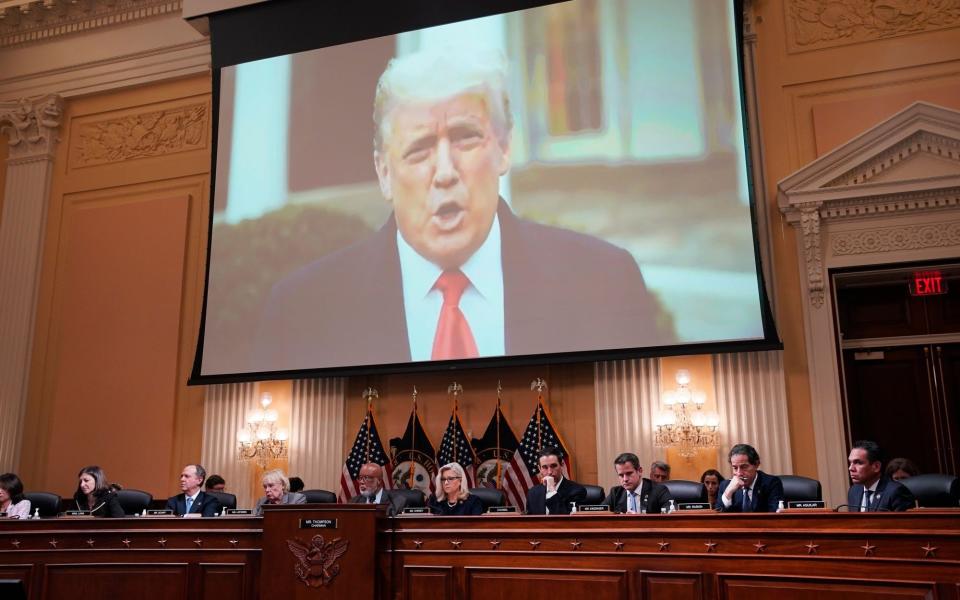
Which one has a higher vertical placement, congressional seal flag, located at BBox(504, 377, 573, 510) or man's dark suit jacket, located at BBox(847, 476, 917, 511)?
congressional seal flag, located at BBox(504, 377, 573, 510)

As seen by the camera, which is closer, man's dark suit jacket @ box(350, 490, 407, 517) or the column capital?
man's dark suit jacket @ box(350, 490, 407, 517)

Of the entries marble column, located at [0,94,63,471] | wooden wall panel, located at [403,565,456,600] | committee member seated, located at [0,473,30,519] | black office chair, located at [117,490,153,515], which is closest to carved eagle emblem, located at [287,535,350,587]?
wooden wall panel, located at [403,565,456,600]

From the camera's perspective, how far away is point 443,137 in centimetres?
907

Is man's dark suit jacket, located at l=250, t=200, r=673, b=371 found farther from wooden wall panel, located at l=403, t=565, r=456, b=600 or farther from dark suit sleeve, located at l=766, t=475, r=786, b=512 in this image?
wooden wall panel, located at l=403, t=565, r=456, b=600

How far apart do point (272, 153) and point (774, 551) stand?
7137mm

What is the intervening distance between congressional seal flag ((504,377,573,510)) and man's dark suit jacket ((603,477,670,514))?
5.79 feet

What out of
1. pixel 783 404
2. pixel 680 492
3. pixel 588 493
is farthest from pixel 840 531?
pixel 783 404

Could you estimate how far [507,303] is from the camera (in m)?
8.45

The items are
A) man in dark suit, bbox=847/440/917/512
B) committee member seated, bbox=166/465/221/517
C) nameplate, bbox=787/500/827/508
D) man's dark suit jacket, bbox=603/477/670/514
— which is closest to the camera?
nameplate, bbox=787/500/827/508

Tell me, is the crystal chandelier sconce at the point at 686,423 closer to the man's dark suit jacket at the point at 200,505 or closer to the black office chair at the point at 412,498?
the black office chair at the point at 412,498

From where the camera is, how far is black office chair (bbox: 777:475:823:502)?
237 inches

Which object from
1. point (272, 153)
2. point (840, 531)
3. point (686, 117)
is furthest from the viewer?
point (272, 153)

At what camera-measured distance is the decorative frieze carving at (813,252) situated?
801 centimetres

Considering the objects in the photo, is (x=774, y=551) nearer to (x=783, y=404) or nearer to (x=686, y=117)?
(x=783, y=404)
